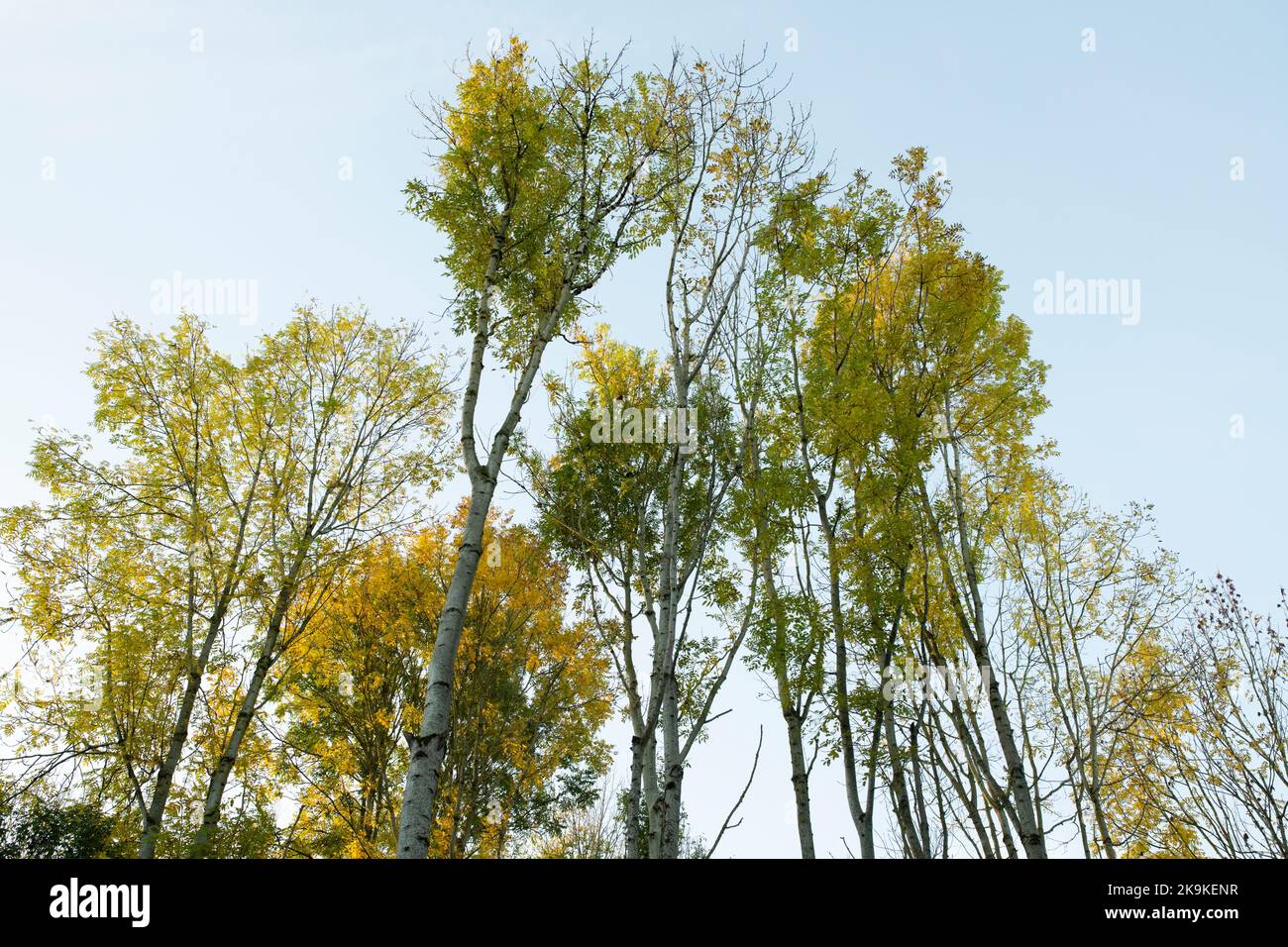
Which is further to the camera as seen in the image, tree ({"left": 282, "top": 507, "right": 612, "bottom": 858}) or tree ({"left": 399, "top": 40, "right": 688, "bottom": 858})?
tree ({"left": 282, "top": 507, "right": 612, "bottom": 858})

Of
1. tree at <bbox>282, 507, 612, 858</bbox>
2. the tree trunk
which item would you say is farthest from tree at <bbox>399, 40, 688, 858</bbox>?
tree at <bbox>282, 507, 612, 858</bbox>

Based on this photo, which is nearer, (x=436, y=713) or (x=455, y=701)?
(x=436, y=713)

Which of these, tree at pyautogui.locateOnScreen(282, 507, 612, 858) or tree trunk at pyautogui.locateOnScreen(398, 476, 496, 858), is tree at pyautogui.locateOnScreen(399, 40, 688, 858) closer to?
tree trunk at pyautogui.locateOnScreen(398, 476, 496, 858)

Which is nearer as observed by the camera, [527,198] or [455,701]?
[527,198]

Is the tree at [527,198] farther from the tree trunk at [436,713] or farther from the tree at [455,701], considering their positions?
the tree at [455,701]

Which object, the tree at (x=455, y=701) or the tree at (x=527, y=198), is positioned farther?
the tree at (x=455, y=701)

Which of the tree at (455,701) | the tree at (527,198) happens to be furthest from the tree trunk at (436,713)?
the tree at (455,701)

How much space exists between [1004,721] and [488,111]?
32.8ft

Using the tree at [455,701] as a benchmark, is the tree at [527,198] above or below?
above

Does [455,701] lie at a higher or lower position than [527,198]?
lower

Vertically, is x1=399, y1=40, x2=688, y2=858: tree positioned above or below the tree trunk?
above
